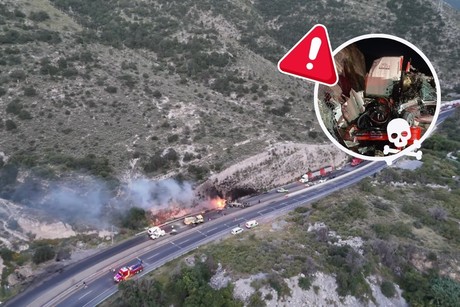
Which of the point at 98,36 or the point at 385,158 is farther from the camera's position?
the point at 98,36

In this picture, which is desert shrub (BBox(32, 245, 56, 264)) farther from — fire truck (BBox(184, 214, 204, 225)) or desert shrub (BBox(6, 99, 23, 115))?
desert shrub (BBox(6, 99, 23, 115))

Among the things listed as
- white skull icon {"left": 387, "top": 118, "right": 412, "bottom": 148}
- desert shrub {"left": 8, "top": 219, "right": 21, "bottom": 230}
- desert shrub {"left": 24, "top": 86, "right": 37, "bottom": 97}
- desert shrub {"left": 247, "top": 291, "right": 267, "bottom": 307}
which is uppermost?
white skull icon {"left": 387, "top": 118, "right": 412, "bottom": 148}

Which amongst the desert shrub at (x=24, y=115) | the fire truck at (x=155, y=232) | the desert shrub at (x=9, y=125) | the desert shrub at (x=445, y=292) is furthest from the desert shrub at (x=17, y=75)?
the desert shrub at (x=445, y=292)

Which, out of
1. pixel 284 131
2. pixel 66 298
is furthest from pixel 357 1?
pixel 66 298

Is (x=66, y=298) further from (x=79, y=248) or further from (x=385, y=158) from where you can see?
(x=385, y=158)

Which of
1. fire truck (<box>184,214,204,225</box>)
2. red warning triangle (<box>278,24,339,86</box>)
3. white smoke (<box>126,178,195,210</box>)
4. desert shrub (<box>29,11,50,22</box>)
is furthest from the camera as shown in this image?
desert shrub (<box>29,11,50,22</box>)

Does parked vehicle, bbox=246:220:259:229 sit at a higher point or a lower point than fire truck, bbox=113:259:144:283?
higher

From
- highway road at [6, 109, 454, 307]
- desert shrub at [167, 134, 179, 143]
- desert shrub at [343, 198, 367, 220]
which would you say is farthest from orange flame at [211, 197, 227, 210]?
desert shrub at [343, 198, 367, 220]
